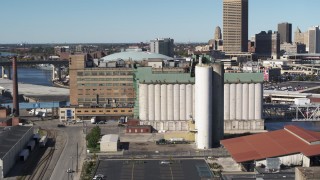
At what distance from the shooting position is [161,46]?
499 feet

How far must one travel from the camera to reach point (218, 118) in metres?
47.9

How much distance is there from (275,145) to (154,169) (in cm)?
880

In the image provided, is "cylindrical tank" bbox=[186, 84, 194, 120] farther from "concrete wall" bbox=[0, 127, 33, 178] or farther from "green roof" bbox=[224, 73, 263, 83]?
"concrete wall" bbox=[0, 127, 33, 178]

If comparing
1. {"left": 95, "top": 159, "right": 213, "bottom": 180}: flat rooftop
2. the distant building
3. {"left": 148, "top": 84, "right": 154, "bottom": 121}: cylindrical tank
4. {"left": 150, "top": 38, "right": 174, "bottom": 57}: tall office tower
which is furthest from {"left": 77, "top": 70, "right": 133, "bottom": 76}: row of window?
the distant building

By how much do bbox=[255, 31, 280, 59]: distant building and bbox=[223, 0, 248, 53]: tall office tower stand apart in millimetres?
9712

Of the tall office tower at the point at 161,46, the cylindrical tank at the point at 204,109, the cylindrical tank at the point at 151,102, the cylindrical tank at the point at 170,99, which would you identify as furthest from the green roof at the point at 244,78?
the tall office tower at the point at 161,46

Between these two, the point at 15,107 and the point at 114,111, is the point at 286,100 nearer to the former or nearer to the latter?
the point at 114,111

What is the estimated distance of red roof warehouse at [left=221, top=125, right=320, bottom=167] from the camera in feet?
118

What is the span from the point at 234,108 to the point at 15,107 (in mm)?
28739

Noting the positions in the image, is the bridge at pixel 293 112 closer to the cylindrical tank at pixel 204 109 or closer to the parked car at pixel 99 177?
the cylindrical tank at pixel 204 109

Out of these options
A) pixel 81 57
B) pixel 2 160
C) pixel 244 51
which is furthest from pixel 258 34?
pixel 2 160

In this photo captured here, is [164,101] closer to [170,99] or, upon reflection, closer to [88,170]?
[170,99]

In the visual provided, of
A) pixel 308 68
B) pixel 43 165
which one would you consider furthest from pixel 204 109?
pixel 308 68

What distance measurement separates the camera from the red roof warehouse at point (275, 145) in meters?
35.9
